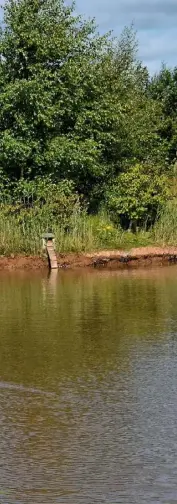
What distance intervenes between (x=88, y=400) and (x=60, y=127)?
1567cm

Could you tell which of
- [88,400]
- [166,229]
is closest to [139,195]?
[166,229]

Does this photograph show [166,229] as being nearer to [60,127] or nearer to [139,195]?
[139,195]

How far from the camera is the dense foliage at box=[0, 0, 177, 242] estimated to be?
21.8 metres

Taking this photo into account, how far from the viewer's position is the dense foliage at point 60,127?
21781mm

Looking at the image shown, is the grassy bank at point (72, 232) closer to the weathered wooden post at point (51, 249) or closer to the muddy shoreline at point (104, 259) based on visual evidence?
the muddy shoreline at point (104, 259)

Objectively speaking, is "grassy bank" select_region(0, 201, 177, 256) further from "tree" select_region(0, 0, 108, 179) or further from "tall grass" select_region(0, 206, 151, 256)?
"tree" select_region(0, 0, 108, 179)

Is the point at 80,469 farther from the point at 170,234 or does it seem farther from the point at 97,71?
the point at 97,71

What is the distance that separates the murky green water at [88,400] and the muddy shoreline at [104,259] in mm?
5185

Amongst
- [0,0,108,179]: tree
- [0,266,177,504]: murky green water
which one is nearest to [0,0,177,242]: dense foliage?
[0,0,108,179]: tree

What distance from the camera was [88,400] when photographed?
26.5 feet

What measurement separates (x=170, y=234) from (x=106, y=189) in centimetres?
256

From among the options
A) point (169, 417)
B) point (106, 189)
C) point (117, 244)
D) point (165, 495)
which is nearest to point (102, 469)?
point (165, 495)

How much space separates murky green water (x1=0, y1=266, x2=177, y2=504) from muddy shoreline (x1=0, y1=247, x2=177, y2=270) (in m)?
5.19

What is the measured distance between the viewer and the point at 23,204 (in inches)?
856
